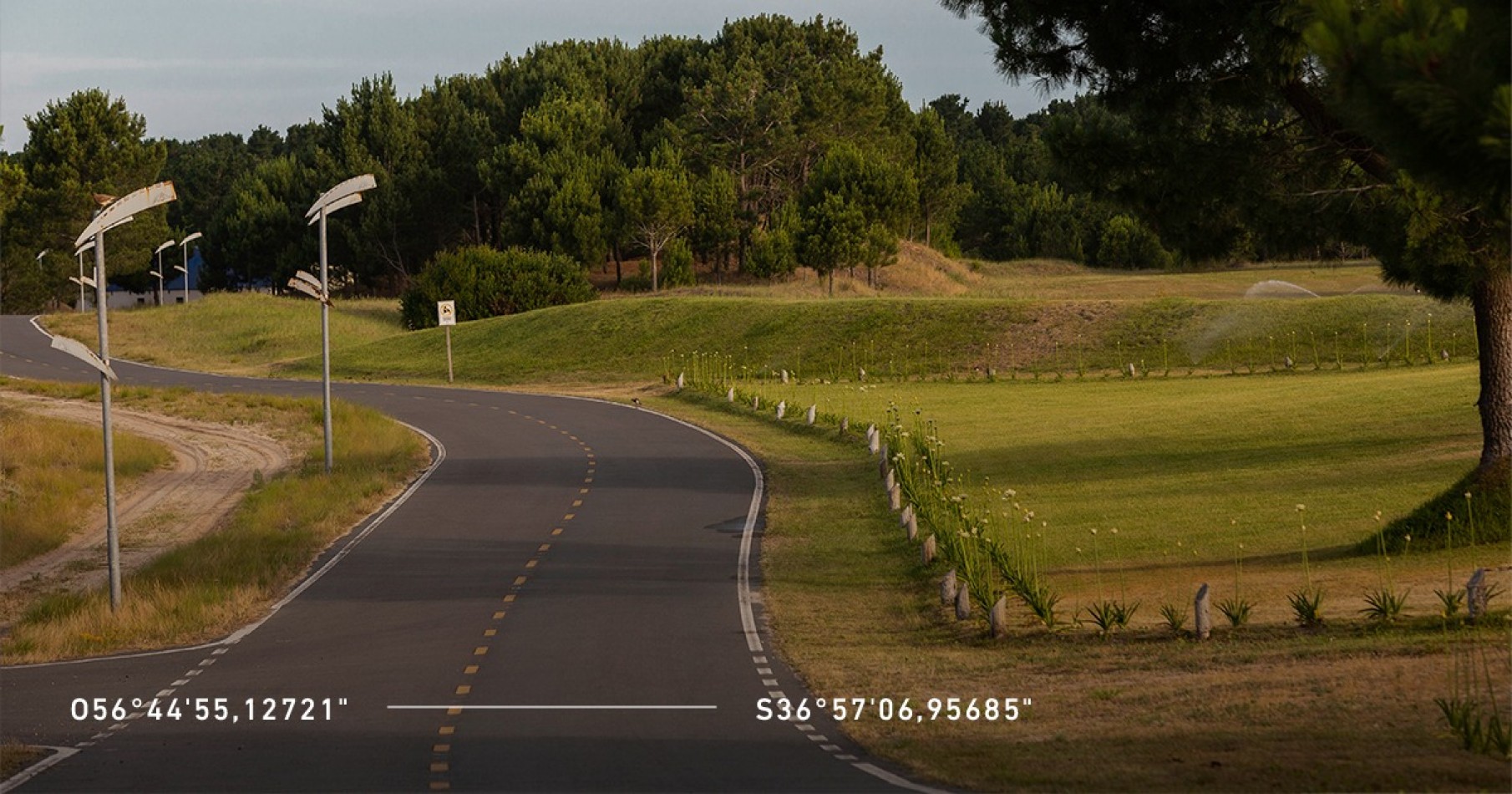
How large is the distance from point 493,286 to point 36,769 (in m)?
74.7

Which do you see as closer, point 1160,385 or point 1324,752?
point 1324,752

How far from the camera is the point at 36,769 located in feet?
45.6

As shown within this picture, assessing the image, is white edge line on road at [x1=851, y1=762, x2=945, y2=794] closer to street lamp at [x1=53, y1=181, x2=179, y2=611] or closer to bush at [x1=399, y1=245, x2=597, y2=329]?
street lamp at [x1=53, y1=181, x2=179, y2=611]

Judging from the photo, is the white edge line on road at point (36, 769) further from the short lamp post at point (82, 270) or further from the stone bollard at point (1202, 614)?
the stone bollard at point (1202, 614)

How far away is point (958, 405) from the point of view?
47594mm

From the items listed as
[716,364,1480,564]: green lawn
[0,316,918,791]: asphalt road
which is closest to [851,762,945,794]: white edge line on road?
[0,316,918,791]: asphalt road

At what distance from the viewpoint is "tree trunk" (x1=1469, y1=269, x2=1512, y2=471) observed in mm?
23688

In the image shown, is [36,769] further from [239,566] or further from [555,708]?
[239,566]

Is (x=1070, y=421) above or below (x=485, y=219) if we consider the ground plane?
below

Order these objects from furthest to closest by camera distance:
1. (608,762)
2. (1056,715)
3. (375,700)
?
(375,700) → (1056,715) → (608,762)

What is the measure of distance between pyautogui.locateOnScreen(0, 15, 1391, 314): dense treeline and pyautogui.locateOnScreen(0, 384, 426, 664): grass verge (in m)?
50.2

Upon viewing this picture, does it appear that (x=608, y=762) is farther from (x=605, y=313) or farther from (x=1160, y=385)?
(x=605, y=313)

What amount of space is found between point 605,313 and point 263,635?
184ft

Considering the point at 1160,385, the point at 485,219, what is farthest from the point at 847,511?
the point at 485,219
